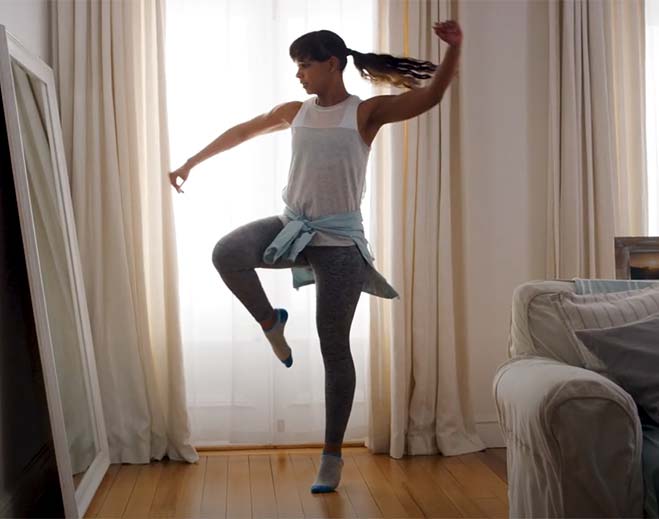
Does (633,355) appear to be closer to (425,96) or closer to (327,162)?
(425,96)

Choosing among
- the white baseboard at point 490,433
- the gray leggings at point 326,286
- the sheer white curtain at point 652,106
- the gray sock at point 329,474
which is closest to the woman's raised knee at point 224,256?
the gray leggings at point 326,286

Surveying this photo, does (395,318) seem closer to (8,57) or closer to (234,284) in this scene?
(234,284)

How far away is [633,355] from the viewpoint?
2283 millimetres

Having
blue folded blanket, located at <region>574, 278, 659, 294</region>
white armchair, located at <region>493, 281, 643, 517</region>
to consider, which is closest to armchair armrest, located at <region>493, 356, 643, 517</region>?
white armchair, located at <region>493, 281, 643, 517</region>

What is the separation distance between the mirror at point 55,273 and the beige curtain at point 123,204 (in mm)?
134

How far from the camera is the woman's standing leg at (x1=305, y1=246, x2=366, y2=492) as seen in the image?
313 cm

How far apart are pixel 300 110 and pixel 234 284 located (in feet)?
2.35

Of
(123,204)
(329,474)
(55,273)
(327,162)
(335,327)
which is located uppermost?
(327,162)

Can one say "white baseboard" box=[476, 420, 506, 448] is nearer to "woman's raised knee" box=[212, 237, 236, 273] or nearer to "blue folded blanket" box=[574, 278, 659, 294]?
"blue folded blanket" box=[574, 278, 659, 294]

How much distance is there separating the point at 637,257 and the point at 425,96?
50.6 inches

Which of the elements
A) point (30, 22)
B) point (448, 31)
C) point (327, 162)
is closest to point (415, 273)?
point (327, 162)

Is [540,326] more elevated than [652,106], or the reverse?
[652,106]

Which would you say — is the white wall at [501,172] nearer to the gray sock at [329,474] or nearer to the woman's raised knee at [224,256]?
the gray sock at [329,474]

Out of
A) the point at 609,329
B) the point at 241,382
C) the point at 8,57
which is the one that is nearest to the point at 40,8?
the point at 8,57
